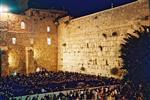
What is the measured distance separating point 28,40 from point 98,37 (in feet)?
29.8

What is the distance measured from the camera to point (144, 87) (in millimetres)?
15297

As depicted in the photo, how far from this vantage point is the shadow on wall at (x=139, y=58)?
1616 centimetres

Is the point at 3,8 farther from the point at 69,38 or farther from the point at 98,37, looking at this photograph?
the point at 98,37

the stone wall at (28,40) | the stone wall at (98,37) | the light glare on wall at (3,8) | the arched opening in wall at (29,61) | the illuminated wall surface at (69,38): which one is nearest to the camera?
the stone wall at (98,37)

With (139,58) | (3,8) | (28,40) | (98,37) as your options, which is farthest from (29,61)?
(139,58)

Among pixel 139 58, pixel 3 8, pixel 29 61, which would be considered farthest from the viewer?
pixel 3 8

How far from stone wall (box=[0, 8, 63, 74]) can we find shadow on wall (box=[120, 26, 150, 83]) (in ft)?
45.7

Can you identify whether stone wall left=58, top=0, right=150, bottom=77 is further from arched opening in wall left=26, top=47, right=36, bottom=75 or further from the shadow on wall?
arched opening in wall left=26, top=47, right=36, bottom=75

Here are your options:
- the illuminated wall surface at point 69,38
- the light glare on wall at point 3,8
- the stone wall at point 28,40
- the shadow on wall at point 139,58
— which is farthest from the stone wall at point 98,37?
the light glare on wall at point 3,8

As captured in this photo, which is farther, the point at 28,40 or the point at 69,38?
the point at 28,40

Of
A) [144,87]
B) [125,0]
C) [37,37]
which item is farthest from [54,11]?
[144,87]

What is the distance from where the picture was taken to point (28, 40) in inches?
1165

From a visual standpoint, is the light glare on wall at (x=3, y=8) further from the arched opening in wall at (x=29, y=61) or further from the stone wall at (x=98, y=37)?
the stone wall at (x=98, y=37)

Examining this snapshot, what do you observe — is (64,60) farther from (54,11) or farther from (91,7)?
(91,7)
